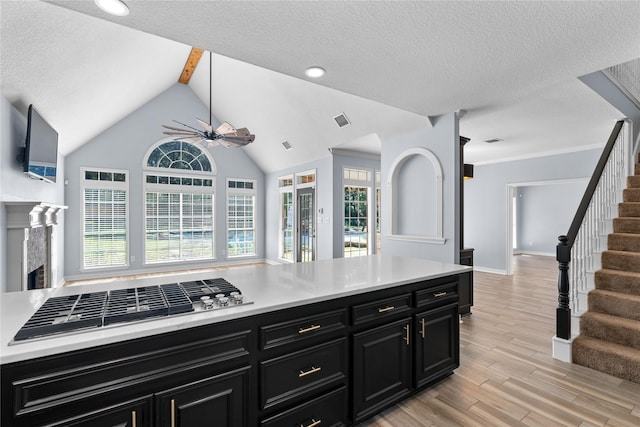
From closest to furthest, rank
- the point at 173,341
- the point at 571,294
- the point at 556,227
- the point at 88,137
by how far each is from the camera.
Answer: the point at 173,341 → the point at 571,294 → the point at 88,137 → the point at 556,227

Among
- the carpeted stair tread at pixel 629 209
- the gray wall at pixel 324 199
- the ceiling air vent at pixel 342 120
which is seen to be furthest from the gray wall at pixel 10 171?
the carpeted stair tread at pixel 629 209

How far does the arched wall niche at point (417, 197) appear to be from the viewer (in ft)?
12.8

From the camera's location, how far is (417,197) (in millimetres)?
4312

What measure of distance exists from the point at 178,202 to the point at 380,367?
7113 mm

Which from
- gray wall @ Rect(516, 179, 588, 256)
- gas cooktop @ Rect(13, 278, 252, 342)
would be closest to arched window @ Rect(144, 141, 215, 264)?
gas cooktop @ Rect(13, 278, 252, 342)

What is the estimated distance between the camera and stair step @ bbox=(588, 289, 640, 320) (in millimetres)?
2809

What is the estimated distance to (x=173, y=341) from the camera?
4.22ft

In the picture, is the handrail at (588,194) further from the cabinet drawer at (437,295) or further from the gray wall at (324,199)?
the gray wall at (324,199)

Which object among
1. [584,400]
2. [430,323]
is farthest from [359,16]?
[584,400]

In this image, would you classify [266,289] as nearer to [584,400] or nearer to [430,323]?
[430,323]

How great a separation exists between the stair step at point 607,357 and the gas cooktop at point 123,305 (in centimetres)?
305

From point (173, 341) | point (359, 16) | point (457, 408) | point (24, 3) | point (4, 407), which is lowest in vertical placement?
point (457, 408)

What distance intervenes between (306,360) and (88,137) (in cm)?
701

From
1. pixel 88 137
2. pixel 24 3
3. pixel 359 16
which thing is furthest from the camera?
pixel 88 137
